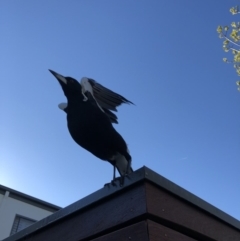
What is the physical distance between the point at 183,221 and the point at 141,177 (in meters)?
0.19

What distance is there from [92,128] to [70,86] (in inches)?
10.9

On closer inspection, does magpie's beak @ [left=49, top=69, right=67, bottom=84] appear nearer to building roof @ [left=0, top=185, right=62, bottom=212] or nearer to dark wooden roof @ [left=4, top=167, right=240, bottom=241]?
dark wooden roof @ [left=4, top=167, right=240, bottom=241]

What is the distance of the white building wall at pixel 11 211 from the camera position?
7.60 meters

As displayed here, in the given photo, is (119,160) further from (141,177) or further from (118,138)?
(141,177)

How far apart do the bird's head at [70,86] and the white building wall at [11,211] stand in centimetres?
727

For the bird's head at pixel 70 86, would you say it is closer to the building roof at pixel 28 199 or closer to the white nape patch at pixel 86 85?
the white nape patch at pixel 86 85

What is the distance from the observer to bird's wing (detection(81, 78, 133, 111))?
1460 mm

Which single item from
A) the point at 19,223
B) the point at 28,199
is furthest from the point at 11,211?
the point at 28,199

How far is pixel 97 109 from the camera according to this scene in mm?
1282

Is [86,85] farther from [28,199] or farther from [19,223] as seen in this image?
[28,199]

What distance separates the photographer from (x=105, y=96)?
149cm

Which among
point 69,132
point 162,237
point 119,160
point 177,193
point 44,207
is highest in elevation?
point 44,207

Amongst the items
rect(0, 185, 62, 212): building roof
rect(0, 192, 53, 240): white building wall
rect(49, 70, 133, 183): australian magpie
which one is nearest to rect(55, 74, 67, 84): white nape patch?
rect(49, 70, 133, 183): australian magpie

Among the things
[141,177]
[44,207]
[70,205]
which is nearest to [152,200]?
[141,177]
